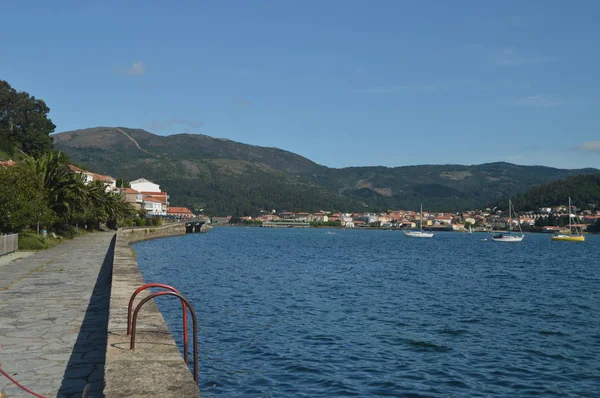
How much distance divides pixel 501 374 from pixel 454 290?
1967cm

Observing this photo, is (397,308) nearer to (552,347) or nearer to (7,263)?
(552,347)

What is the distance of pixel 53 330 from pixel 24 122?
104160 mm

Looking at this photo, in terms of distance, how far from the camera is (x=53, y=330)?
12531 mm

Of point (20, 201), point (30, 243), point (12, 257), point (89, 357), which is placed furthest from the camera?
point (20, 201)

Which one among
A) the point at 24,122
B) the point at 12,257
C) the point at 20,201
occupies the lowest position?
the point at 12,257

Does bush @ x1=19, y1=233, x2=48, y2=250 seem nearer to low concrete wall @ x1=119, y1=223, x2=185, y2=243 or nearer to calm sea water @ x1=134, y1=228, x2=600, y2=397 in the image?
calm sea water @ x1=134, y1=228, x2=600, y2=397

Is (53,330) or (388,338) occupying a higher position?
(53,330)

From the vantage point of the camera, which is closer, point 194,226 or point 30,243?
point 30,243

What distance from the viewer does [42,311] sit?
575 inches

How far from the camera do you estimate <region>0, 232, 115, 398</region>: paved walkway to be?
914 centimetres

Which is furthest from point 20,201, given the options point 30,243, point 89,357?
point 89,357

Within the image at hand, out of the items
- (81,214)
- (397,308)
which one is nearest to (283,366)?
(397,308)

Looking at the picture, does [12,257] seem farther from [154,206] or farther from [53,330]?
[154,206]

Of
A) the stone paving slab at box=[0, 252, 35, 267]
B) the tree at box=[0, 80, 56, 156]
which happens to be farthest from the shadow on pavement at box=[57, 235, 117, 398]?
the tree at box=[0, 80, 56, 156]
